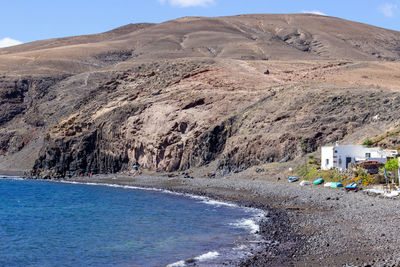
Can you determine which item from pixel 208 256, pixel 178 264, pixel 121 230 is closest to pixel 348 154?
pixel 121 230

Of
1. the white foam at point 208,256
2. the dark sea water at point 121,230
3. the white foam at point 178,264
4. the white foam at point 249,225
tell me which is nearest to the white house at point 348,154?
the dark sea water at point 121,230

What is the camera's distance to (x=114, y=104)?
8012 cm

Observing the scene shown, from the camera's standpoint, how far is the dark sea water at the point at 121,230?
22797 millimetres

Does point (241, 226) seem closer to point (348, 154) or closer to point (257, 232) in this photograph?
point (257, 232)

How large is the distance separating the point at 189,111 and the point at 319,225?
42613 mm

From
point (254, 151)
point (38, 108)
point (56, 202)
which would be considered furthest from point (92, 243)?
point (38, 108)

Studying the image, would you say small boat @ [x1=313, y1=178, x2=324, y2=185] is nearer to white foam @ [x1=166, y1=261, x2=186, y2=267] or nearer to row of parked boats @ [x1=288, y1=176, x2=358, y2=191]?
row of parked boats @ [x1=288, y1=176, x2=358, y2=191]

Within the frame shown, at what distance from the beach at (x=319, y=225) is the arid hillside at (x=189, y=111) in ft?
35.9

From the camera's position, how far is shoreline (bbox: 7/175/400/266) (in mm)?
19438

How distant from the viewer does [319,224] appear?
2638cm

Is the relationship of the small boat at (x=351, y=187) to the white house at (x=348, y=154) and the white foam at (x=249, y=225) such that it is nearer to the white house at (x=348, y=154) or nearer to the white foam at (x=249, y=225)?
the white house at (x=348, y=154)

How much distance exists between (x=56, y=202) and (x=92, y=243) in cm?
2077

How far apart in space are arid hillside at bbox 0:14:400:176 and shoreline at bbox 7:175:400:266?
1083 cm

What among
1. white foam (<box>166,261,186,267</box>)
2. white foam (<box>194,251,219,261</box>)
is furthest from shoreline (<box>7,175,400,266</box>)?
white foam (<box>166,261,186,267</box>)
